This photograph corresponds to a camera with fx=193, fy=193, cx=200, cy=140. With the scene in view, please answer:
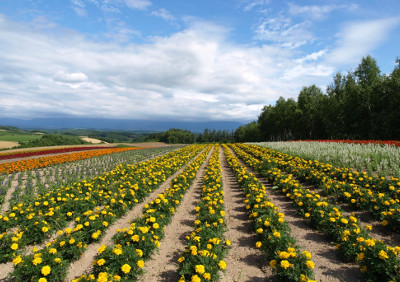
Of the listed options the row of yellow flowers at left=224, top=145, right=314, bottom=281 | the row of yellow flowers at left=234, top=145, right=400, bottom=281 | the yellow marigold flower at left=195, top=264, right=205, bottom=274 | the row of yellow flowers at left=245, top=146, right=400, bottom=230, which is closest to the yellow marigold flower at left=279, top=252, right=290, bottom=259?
the row of yellow flowers at left=224, top=145, right=314, bottom=281

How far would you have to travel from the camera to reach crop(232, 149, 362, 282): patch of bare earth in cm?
379

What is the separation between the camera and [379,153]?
11625 millimetres

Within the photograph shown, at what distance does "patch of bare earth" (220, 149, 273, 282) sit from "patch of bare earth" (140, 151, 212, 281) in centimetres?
114

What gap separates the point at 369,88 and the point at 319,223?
118ft

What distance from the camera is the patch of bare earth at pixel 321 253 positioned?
12.4 feet

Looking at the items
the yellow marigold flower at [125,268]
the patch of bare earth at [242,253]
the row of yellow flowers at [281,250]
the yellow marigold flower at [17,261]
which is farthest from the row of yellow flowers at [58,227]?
the row of yellow flowers at [281,250]

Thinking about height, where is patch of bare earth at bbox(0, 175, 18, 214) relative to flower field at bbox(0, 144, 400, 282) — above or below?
below

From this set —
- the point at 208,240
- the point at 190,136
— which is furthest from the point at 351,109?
the point at 190,136

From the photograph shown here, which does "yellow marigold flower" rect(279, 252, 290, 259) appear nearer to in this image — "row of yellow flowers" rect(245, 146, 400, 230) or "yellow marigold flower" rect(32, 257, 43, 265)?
"row of yellow flowers" rect(245, 146, 400, 230)

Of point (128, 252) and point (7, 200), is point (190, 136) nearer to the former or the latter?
point (7, 200)

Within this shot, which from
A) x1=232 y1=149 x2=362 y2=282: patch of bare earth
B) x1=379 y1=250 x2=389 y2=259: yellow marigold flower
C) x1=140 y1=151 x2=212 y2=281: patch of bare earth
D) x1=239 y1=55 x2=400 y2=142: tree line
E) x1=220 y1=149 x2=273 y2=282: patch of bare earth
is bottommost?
x1=140 y1=151 x2=212 y2=281: patch of bare earth

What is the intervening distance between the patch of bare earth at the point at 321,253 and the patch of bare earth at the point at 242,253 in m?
1.07

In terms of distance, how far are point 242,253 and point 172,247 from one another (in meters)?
1.76

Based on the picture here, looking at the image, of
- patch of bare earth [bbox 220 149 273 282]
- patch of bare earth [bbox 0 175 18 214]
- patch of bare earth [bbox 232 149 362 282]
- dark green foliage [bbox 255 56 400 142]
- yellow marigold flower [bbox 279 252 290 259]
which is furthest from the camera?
dark green foliage [bbox 255 56 400 142]
